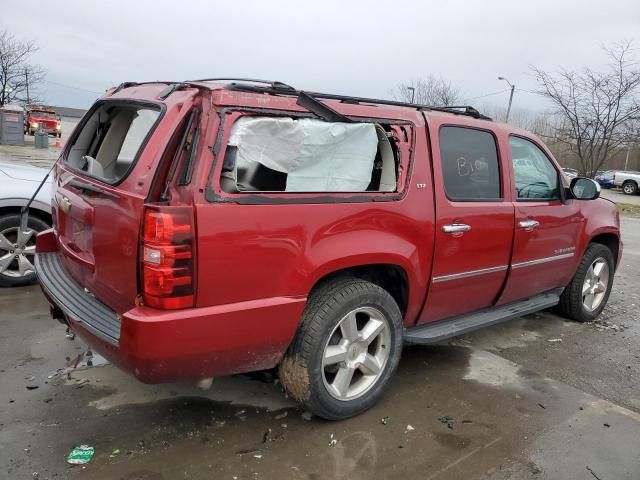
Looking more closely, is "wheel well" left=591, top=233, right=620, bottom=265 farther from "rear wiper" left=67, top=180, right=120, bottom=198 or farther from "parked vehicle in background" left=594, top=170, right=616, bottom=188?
"parked vehicle in background" left=594, top=170, right=616, bottom=188

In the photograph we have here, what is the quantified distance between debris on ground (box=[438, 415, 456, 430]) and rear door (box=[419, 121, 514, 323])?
644 millimetres

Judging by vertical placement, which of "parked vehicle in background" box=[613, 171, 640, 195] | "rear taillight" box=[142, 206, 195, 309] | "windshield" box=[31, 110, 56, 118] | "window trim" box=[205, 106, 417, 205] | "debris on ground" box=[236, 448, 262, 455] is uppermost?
"windshield" box=[31, 110, 56, 118]

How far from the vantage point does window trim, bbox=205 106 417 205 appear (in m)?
2.43

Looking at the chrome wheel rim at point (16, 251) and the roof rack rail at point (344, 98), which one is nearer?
the roof rack rail at point (344, 98)

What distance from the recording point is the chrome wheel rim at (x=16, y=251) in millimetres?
4918

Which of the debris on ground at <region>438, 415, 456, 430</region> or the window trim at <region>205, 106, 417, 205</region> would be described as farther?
the debris on ground at <region>438, 415, 456, 430</region>

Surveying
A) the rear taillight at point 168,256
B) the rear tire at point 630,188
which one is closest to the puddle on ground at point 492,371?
→ the rear taillight at point 168,256

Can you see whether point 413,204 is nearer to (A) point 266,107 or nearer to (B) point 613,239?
(A) point 266,107

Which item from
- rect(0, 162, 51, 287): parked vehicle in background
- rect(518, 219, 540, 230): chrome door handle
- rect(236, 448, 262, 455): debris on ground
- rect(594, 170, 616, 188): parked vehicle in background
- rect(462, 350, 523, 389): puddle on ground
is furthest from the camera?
rect(594, 170, 616, 188): parked vehicle in background

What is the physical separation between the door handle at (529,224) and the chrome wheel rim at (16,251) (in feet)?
14.1

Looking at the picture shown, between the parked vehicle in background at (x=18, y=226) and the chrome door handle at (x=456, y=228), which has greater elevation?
the chrome door handle at (x=456, y=228)

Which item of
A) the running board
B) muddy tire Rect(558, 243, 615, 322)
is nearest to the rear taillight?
the running board

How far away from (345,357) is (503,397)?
125cm

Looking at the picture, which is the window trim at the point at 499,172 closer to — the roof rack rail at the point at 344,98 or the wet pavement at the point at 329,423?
the roof rack rail at the point at 344,98
